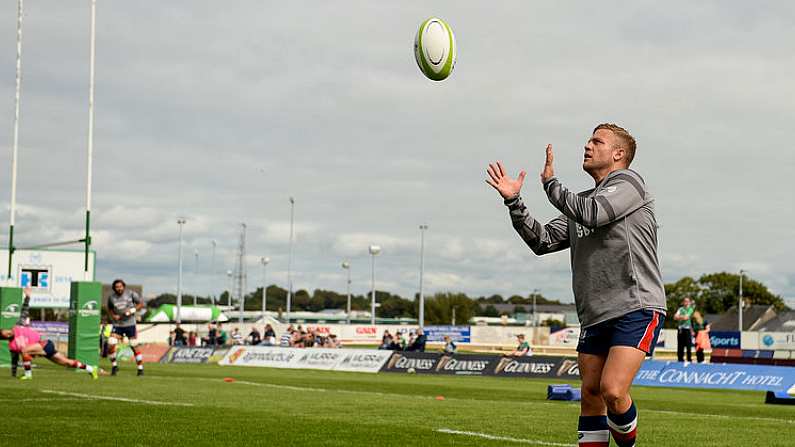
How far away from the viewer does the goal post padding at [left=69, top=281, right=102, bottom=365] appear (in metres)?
28.1

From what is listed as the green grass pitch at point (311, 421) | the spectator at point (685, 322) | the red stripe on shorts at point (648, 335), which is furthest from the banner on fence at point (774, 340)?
the red stripe on shorts at point (648, 335)

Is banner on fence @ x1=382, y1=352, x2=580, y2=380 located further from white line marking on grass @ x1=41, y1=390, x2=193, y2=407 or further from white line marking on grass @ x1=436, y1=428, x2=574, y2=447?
white line marking on grass @ x1=436, y1=428, x2=574, y2=447

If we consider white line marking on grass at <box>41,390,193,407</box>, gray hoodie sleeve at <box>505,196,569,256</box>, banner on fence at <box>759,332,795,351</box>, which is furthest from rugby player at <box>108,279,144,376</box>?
banner on fence at <box>759,332,795,351</box>

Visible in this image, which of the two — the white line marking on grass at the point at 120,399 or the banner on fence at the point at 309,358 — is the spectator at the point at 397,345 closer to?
the banner on fence at the point at 309,358

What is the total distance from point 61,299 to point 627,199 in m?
52.8

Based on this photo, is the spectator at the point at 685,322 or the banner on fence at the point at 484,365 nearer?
the spectator at the point at 685,322

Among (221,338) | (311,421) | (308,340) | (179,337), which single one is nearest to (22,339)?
(311,421)

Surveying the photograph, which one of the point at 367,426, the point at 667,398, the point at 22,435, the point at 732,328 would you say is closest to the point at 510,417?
the point at 367,426

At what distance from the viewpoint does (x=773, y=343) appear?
56.1 m

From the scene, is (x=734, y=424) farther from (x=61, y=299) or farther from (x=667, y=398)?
(x=61, y=299)

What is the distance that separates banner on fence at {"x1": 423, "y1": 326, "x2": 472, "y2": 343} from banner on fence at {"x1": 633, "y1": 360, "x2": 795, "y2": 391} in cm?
4649

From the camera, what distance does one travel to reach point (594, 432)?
22.2ft

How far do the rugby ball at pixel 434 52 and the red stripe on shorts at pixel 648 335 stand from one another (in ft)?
15.1

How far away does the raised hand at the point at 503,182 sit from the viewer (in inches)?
271
